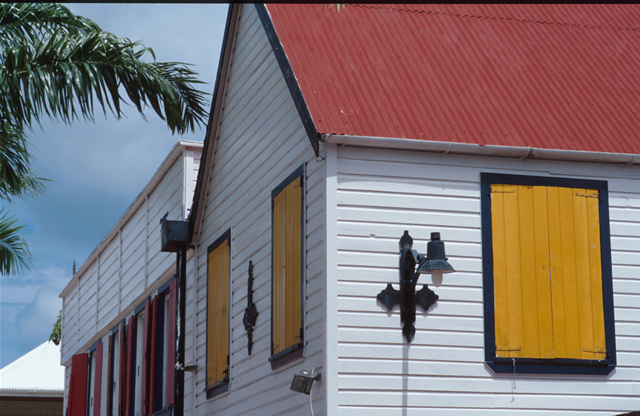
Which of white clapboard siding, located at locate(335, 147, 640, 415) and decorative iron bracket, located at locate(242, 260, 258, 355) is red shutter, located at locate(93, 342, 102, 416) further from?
white clapboard siding, located at locate(335, 147, 640, 415)

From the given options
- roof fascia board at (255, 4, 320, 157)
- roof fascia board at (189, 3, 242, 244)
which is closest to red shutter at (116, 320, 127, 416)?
roof fascia board at (189, 3, 242, 244)

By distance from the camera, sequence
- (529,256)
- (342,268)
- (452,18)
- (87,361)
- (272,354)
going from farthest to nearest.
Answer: (87,361), (452,18), (272,354), (529,256), (342,268)

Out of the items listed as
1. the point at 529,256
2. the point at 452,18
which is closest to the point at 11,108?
the point at 452,18

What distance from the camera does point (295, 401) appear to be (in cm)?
880

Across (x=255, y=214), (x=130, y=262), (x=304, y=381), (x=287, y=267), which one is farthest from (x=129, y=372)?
(x=304, y=381)

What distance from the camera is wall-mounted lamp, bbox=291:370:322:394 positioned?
8.14 metres

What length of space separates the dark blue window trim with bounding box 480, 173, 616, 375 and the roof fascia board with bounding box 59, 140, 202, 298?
239 inches

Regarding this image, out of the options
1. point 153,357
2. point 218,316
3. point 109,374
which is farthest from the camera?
point 109,374

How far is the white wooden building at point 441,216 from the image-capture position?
27.6 ft

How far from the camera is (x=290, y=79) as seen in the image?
368 inches

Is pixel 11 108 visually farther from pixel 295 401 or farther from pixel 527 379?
pixel 527 379

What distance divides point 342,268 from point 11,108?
14.3ft

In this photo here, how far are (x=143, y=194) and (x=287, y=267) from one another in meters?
7.34

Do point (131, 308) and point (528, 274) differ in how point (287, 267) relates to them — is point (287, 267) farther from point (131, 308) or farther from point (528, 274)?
point (131, 308)
